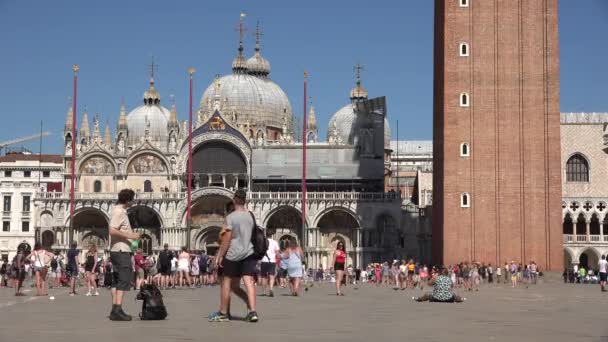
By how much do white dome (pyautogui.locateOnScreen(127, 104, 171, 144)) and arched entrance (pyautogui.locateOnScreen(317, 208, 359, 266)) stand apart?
26.1 meters

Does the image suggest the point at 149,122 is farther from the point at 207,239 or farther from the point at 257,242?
the point at 257,242

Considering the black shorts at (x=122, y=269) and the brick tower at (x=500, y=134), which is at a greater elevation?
the brick tower at (x=500, y=134)

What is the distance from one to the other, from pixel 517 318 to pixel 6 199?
77216 millimetres

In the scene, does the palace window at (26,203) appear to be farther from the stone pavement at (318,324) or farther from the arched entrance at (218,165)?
the stone pavement at (318,324)

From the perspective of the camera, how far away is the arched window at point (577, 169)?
7181 centimetres

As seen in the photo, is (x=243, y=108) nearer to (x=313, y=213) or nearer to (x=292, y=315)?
(x=313, y=213)

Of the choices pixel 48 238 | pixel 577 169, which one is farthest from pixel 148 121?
pixel 577 169

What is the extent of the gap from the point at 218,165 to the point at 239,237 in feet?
204

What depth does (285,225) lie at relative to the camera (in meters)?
74.2

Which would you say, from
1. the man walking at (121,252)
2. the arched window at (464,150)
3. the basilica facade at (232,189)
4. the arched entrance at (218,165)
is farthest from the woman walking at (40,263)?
the arched entrance at (218,165)

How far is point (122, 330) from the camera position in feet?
41.5

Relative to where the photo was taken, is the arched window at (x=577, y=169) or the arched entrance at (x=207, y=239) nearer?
the arched window at (x=577, y=169)

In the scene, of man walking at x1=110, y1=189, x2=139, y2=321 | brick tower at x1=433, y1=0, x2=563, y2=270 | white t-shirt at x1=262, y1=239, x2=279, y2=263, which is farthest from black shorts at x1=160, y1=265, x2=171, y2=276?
brick tower at x1=433, y1=0, x2=563, y2=270

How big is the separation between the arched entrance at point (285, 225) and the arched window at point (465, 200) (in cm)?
2274
